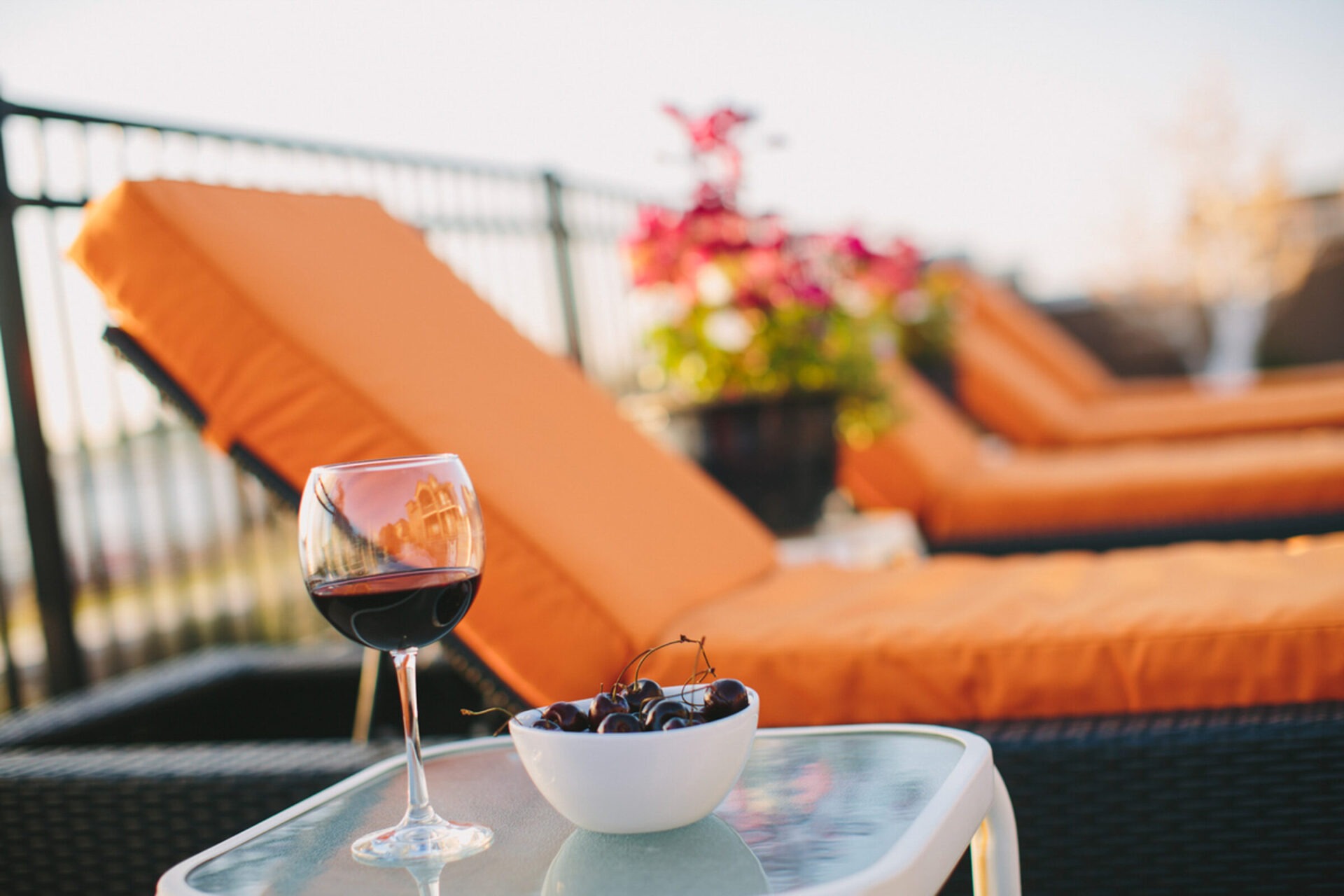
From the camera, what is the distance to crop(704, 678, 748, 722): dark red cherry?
2.61 ft

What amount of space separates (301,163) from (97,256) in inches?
55.8

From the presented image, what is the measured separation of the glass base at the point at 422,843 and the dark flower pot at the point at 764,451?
2150mm

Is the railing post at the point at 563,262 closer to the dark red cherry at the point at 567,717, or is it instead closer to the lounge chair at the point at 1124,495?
the lounge chair at the point at 1124,495

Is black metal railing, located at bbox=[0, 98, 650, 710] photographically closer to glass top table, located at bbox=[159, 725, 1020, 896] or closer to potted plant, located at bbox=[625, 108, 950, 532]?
potted plant, located at bbox=[625, 108, 950, 532]

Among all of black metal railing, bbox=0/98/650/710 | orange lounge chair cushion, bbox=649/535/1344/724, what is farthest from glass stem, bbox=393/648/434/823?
black metal railing, bbox=0/98/650/710

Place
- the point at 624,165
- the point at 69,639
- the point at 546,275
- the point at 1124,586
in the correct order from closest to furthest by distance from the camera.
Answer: the point at 1124,586, the point at 69,639, the point at 546,275, the point at 624,165

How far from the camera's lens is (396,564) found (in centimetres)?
82

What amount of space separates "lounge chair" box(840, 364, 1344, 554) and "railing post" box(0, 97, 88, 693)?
6.80 ft

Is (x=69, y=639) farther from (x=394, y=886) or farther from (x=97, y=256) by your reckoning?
(x=394, y=886)

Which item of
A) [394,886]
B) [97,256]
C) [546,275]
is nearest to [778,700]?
[394,886]

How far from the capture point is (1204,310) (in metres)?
7.89

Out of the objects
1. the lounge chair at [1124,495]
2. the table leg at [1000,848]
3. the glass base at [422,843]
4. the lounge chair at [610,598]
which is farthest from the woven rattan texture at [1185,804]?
the lounge chair at [1124,495]

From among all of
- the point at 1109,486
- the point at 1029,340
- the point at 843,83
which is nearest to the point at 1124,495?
the point at 1109,486

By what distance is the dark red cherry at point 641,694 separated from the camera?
835 mm
